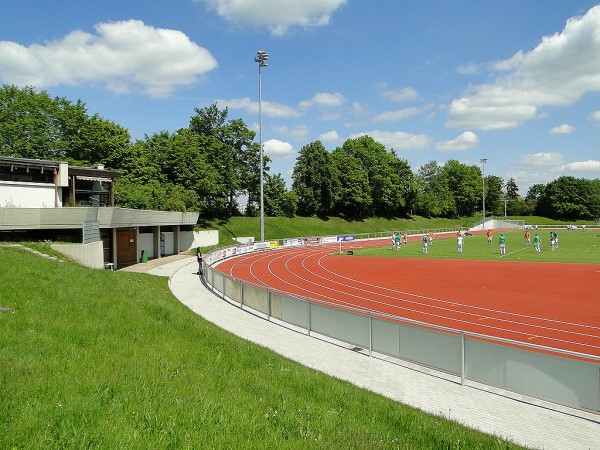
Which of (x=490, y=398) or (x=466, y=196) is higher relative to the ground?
(x=466, y=196)

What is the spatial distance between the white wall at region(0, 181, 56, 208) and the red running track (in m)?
13.2

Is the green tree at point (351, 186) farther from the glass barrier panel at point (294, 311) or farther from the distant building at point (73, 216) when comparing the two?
the glass barrier panel at point (294, 311)

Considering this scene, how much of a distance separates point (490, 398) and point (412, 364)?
237 cm

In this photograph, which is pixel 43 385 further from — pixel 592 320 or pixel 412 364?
pixel 592 320

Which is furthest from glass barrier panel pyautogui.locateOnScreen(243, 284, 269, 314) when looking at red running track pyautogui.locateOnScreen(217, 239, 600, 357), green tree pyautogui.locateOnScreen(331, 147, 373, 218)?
green tree pyautogui.locateOnScreen(331, 147, 373, 218)

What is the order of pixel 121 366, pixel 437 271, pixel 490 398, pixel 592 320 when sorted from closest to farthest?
pixel 121 366 → pixel 490 398 → pixel 592 320 → pixel 437 271

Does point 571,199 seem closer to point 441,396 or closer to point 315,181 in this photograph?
point 315,181

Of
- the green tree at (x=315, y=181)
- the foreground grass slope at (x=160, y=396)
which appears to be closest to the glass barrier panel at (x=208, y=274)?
the foreground grass slope at (x=160, y=396)

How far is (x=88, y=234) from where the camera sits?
89.9ft

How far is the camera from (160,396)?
239 inches

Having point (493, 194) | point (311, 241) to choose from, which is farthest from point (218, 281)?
point (493, 194)

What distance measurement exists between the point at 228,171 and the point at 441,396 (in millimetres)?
59753

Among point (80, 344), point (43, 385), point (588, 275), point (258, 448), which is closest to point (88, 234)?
point (80, 344)

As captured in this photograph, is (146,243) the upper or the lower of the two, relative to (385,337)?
upper
